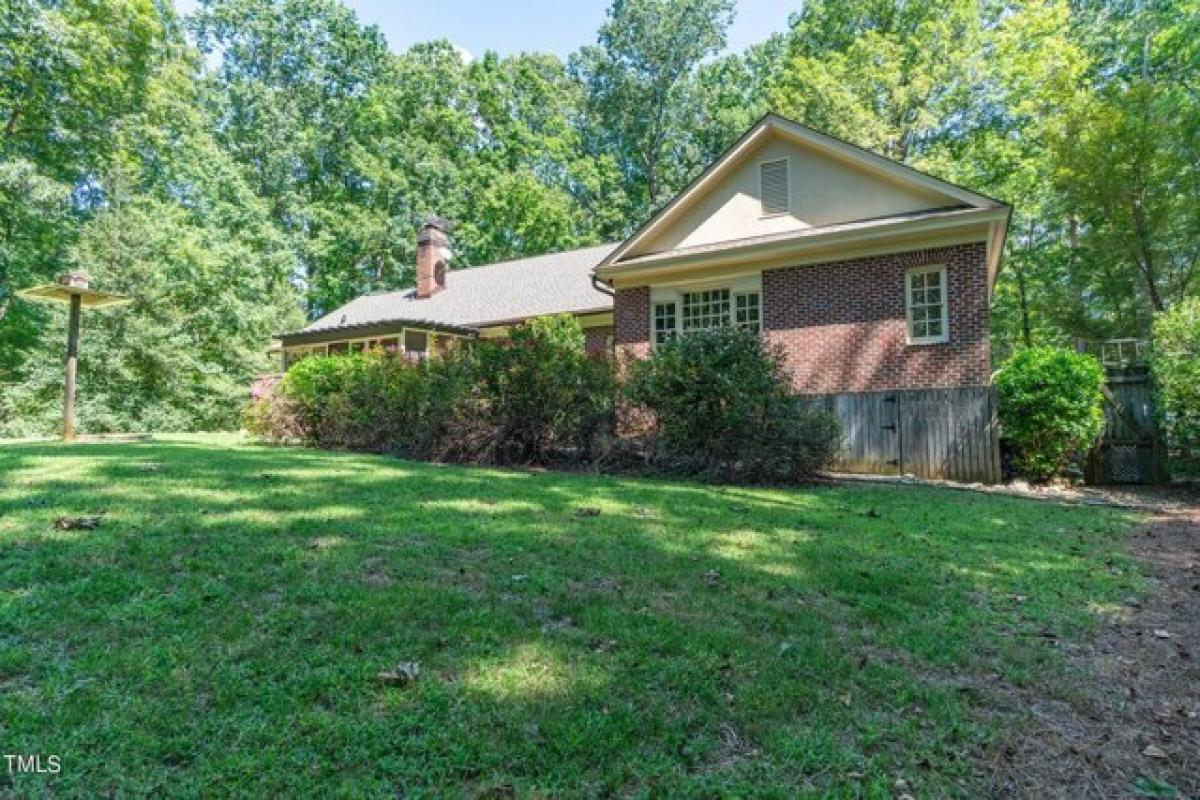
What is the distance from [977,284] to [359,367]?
36.1 feet

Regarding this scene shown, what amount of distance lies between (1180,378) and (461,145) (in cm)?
3094

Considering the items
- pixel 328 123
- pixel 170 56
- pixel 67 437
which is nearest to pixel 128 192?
pixel 170 56

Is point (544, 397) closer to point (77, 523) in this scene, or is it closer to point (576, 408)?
point (576, 408)

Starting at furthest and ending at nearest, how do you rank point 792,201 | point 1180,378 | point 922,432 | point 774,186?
point 774,186 < point 792,201 < point 922,432 < point 1180,378

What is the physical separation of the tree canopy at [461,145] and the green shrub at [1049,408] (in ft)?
33.1

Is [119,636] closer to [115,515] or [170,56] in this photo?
[115,515]

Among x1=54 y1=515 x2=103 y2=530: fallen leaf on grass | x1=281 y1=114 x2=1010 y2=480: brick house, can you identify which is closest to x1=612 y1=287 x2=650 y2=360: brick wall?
x1=281 y1=114 x2=1010 y2=480: brick house

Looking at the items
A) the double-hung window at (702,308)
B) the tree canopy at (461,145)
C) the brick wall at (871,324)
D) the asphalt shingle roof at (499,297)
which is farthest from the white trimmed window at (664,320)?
the tree canopy at (461,145)

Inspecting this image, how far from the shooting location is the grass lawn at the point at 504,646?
1.91 meters

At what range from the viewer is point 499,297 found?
67.6ft

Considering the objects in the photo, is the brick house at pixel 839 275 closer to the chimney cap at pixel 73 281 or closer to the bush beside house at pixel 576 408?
the bush beside house at pixel 576 408

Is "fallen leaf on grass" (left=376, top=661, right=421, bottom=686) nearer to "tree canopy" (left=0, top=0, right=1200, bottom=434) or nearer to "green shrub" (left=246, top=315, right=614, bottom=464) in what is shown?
"green shrub" (left=246, top=315, right=614, bottom=464)

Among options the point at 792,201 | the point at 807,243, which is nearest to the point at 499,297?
the point at 792,201

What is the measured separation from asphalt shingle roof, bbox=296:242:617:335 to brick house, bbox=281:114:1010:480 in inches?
145
